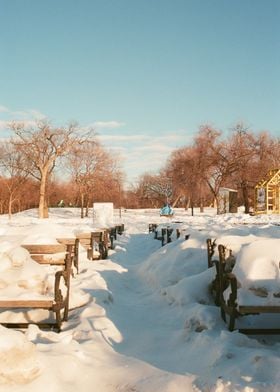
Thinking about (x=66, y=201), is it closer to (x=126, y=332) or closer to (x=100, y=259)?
(x=100, y=259)

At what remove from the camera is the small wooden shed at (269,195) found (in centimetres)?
4141

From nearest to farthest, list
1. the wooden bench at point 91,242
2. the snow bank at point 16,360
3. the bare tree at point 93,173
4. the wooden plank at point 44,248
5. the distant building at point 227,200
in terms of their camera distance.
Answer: the snow bank at point 16,360, the wooden plank at point 44,248, the wooden bench at point 91,242, the distant building at point 227,200, the bare tree at point 93,173

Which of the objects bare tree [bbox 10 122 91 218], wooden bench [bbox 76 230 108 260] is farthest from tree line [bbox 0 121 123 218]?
wooden bench [bbox 76 230 108 260]

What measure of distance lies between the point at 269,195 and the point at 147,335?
38678 mm

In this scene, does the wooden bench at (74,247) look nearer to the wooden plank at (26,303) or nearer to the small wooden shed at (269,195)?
the wooden plank at (26,303)

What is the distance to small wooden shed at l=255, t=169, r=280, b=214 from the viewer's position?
4141 centimetres

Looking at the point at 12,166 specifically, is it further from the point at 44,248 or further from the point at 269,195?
the point at 44,248

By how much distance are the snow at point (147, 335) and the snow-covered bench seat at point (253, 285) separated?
2 centimetres

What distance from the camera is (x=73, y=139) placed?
44.4 metres

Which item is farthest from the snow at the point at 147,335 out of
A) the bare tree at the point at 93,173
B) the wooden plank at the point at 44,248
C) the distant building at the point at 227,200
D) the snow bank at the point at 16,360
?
the bare tree at the point at 93,173

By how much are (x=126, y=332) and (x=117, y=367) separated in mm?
1622

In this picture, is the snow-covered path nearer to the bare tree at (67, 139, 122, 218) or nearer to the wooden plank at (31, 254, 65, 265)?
the wooden plank at (31, 254, 65, 265)

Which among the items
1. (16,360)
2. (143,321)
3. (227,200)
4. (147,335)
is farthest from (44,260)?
(227,200)

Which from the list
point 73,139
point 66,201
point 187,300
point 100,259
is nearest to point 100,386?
point 187,300
